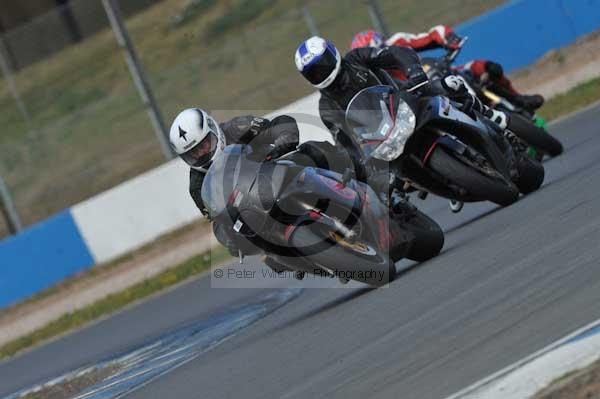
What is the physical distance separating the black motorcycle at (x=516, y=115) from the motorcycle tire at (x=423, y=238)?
7.93 ft

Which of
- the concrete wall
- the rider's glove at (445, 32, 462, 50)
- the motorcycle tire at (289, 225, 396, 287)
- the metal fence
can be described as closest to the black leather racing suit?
the motorcycle tire at (289, 225, 396, 287)

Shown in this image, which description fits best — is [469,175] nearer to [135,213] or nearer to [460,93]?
[460,93]

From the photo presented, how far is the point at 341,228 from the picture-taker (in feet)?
25.5

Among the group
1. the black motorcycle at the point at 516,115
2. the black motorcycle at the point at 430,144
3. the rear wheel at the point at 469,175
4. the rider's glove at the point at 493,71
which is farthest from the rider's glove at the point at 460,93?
the rider's glove at the point at 493,71

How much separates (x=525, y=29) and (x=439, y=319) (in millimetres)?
14055

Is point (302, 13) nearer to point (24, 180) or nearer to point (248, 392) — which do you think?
point (24, 180)

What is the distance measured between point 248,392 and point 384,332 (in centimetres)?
81

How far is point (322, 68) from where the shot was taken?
9.24m

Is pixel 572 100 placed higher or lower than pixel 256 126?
lower

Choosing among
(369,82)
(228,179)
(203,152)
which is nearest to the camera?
(228,179)

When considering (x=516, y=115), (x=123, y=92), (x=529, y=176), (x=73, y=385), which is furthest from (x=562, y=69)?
(x=73, y=385)

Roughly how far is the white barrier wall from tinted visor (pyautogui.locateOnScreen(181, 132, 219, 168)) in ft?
30.7

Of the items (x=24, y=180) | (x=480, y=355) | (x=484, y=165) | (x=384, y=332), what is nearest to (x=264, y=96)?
A: (x=24, y=180)

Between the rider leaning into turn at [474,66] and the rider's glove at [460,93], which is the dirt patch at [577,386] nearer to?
the rider's glove at [460,93]
